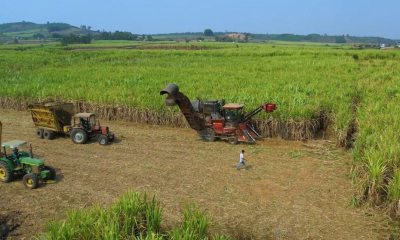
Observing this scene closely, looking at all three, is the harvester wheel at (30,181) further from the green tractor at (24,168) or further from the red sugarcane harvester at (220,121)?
the red sugarcane harvester at (220,121)

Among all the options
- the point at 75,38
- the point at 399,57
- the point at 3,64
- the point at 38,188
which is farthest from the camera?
the point at 75,38

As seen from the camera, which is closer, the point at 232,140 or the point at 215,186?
the point at 215,186

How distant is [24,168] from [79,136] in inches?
142

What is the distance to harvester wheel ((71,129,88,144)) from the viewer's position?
41.4ft

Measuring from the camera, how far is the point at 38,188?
8977 millimetres

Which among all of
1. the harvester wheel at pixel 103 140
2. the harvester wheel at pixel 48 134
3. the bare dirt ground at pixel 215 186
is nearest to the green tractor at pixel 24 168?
the bare dirt ground at pixel 215 186

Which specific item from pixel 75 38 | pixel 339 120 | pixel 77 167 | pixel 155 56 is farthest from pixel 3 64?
pixel 75 38

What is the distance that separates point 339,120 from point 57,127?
1080 centimetres

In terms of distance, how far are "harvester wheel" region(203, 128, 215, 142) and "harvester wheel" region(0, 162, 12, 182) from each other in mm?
6759

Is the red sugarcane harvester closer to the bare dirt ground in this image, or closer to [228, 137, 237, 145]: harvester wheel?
[228, 137, 237, 145]: harvester wheel

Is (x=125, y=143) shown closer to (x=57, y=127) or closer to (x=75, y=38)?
(x=57, y=127)

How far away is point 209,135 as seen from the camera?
1312 cm

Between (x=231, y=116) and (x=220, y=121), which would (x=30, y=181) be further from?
(x=231, y=116)

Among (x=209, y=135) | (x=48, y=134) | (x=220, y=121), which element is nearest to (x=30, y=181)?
(x=48, y=134)
